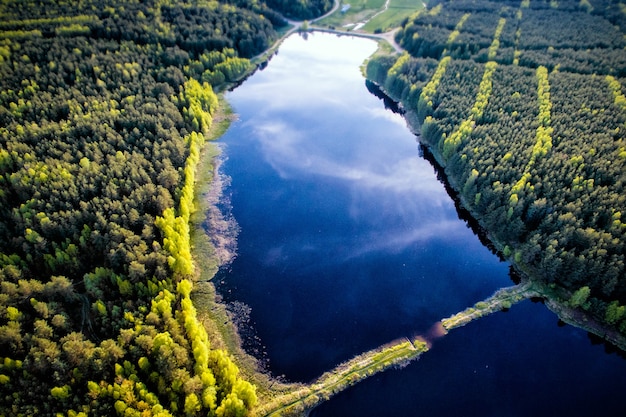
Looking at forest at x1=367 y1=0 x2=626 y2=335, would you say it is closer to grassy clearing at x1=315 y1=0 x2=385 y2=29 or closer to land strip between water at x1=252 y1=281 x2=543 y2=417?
land strip between water at x1=252 y1=281 x2=543 y2=417

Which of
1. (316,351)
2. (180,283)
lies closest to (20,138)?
(180,283)

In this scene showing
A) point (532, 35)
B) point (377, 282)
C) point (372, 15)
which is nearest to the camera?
point (377, 282)

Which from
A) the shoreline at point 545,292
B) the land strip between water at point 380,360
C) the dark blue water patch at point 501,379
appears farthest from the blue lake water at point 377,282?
the shoreline at point 545,292

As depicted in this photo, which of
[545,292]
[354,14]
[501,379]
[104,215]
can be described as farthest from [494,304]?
[354,14]

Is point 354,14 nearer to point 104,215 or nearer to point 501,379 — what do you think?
point 104,215

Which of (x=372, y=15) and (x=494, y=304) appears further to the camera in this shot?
(x=372, y=15)

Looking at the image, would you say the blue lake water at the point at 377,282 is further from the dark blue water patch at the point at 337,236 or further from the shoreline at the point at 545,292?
the shoreline at the point at 545,292
